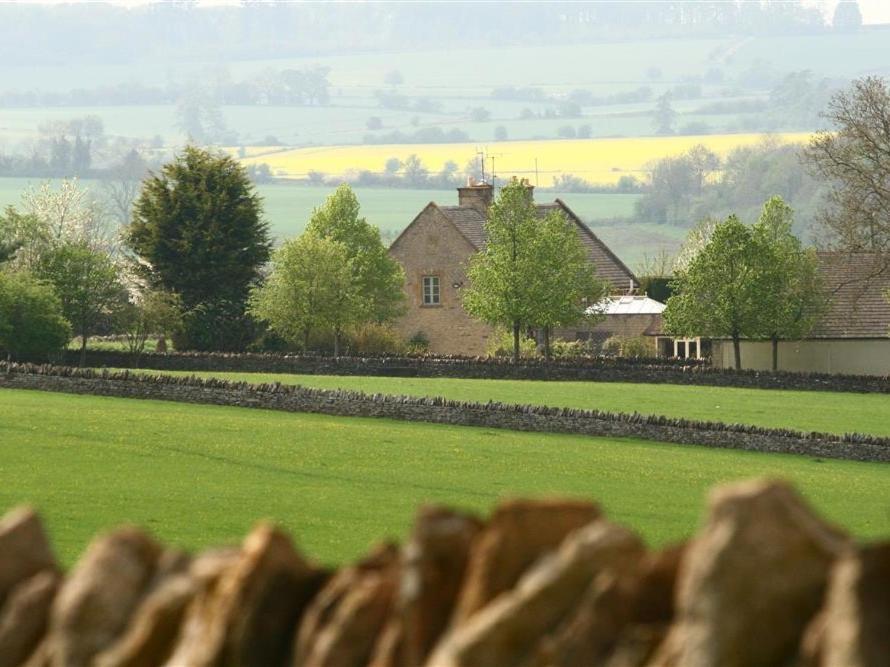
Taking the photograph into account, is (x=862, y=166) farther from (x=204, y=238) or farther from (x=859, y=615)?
(x=859, y=615)

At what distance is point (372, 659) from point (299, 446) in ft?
119

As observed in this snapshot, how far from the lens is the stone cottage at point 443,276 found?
95.7 metres

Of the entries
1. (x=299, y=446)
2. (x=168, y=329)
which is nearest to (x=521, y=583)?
(x=299, y=446)

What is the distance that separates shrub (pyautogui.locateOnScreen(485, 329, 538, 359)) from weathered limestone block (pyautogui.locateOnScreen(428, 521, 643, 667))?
Answer: 260 feet

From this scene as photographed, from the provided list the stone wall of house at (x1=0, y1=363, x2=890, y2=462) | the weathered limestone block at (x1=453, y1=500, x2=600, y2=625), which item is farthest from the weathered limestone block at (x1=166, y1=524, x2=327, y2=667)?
the stone wall of house at (x1=0, y1=363, x2=890, y2=462)

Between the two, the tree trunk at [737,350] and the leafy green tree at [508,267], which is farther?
the leafy green tree at [508,267]

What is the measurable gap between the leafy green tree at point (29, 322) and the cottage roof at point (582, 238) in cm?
3368

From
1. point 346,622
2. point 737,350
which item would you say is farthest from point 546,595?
point 737,350

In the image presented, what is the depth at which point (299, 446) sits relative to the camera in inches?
1598

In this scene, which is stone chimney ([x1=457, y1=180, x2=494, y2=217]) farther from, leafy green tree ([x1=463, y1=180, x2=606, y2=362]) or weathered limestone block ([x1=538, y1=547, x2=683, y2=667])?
weathered limestone block ([x1=538, y1=547, x2=683, y2=667])

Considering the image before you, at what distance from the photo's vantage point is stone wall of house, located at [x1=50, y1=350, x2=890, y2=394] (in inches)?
2628

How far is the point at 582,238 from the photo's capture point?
103438 mm

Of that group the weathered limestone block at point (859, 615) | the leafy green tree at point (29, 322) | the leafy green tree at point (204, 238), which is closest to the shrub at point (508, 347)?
the leafy green tree at point (204, 238)

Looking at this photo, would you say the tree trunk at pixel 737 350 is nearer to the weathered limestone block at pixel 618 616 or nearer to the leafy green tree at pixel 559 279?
the leafy green tree at pixel 559 279
